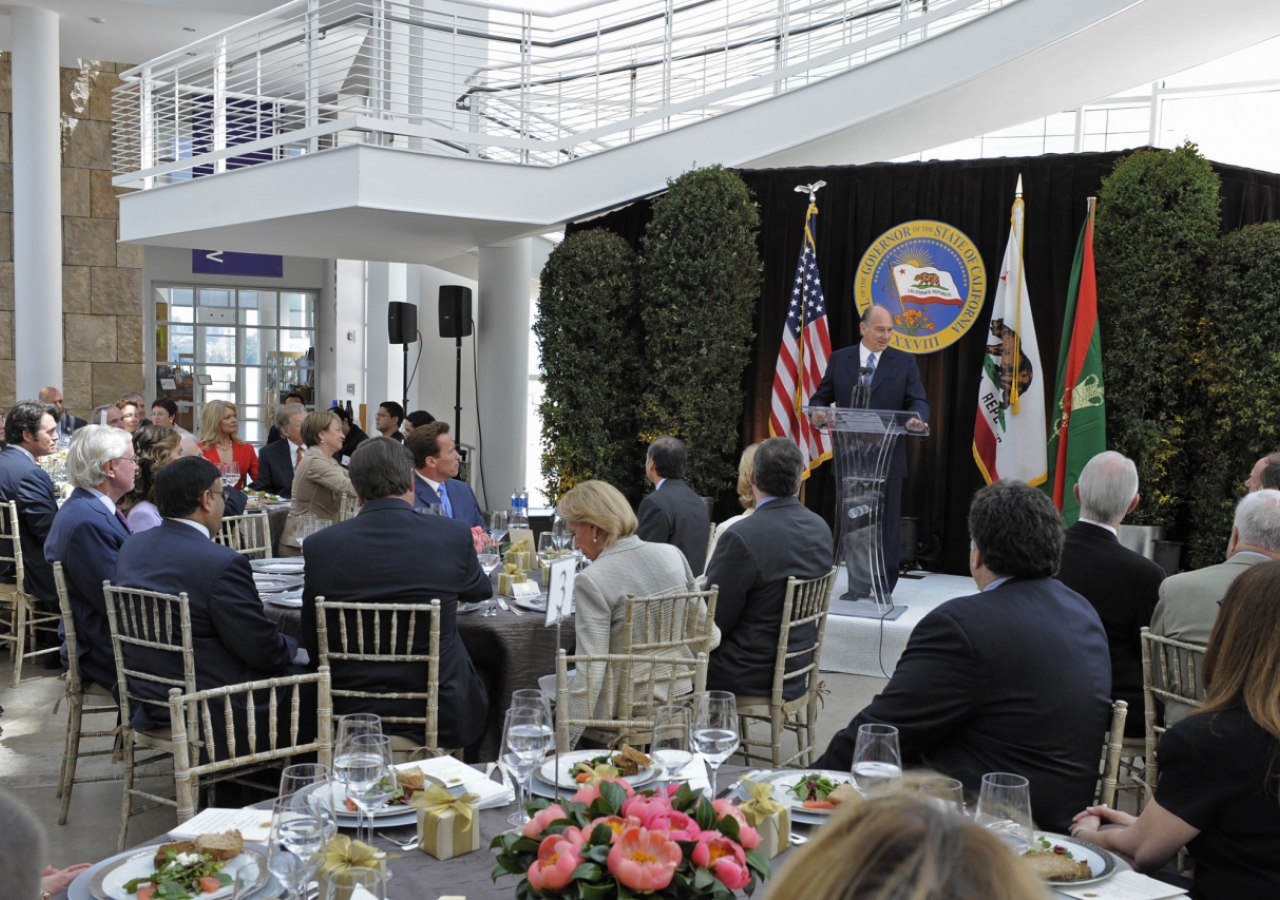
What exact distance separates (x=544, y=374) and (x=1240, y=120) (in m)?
8.91

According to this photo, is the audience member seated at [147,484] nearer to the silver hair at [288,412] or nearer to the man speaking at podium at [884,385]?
the silver hair at [288,412]

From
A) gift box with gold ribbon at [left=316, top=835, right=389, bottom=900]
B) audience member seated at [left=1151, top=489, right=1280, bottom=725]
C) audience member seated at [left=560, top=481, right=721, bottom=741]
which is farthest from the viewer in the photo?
audience member seated at [left=560, top=481, right=721, bottom=741]

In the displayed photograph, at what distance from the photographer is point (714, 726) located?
212cm

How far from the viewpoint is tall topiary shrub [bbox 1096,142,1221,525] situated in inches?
287

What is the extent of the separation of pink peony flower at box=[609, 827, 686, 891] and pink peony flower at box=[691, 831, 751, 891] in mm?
32

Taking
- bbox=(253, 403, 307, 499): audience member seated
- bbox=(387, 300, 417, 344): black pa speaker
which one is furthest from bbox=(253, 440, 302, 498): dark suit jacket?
bbox=(387, 300, 417, 344): black pa speaker

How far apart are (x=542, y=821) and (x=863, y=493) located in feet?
16.7

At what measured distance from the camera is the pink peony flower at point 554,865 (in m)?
1.40

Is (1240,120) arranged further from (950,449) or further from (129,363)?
(129,363)

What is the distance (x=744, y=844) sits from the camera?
1.54 m

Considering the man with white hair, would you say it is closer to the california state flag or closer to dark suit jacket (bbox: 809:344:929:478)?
dark suit jacket (bbox: 809:344:929:478)

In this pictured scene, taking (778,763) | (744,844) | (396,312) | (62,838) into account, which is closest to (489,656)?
(778,763)

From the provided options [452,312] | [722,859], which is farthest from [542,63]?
[722,859]

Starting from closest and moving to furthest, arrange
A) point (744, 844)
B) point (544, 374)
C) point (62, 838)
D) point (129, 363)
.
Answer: point (744, 844) → point (62, 838) → point (544, 374) → point (129, 363)
